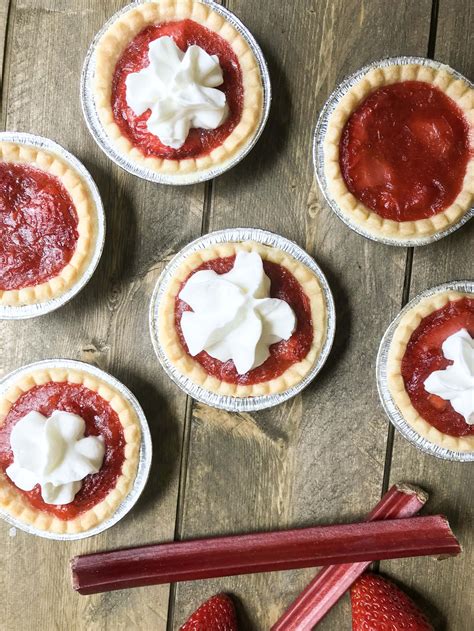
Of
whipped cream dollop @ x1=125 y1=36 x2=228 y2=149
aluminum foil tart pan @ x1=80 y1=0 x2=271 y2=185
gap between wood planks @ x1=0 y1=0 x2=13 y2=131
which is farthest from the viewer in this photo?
Result: gap between wood planks @ x1=0 y1=0 x2=13 y2=131

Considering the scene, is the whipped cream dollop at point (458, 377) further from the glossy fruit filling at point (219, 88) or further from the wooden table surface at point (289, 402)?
the glossy fruit filling at point (219, 88)

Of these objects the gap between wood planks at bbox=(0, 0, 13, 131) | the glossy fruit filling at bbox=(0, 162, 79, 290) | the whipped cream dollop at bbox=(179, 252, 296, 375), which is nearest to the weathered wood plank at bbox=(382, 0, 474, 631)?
the whipped cream dollop at bbox=(179, 252, 296, 375)

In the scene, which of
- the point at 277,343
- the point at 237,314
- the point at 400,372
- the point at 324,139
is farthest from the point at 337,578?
the point at 324,139

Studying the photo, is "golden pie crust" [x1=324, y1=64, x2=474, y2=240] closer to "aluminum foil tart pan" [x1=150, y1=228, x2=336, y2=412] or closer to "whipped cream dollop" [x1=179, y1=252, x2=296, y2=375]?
"aluminum foil tart pan" [x1=150, y1=228, x2=336, y2=412]

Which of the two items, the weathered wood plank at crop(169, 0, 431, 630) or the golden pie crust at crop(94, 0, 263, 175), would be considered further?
the weathered wood plank at crop(169, 0, 431, 630)

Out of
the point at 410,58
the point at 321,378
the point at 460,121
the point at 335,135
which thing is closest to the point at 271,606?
the point at 321,378

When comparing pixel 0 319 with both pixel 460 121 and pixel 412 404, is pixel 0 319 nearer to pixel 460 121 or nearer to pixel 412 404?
pixel 412 404

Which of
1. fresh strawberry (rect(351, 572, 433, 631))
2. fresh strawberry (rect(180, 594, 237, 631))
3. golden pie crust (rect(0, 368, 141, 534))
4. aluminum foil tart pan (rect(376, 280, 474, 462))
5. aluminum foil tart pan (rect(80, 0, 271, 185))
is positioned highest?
aluminum foil tart pan (rect(80, 0, 271, 185))

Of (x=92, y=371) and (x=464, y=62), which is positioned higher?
(x=464, y=62)
